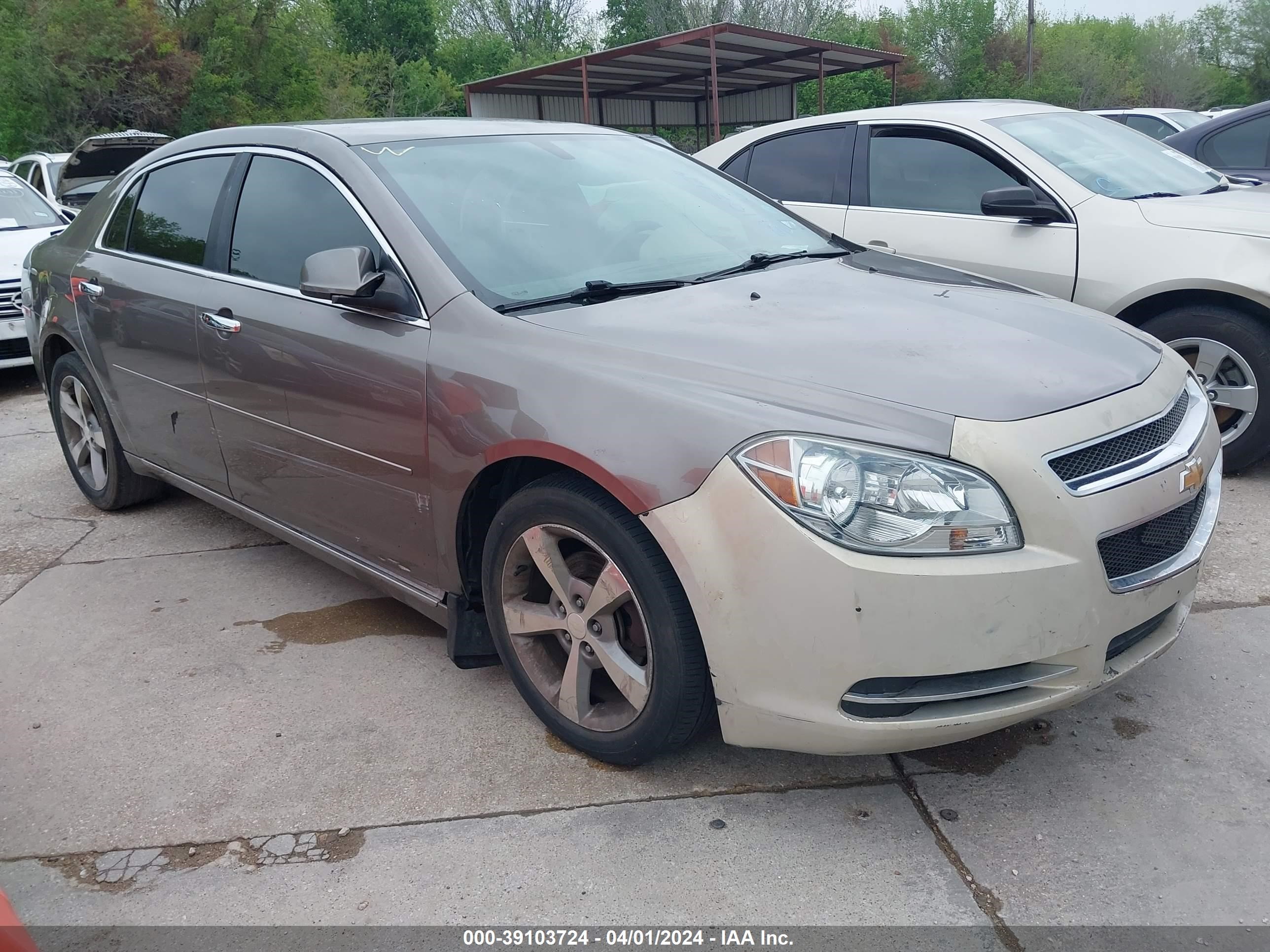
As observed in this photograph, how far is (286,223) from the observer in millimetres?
3527

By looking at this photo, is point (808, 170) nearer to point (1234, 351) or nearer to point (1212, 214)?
point (1212, 214)

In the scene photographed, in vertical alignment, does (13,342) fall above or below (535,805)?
above

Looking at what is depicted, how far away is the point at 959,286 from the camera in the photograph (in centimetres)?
323

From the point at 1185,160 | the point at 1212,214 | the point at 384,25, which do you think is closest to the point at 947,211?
the point at 1212,214

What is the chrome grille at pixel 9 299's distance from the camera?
809 centimetres

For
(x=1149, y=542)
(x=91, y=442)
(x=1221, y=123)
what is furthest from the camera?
(x=1221, y=123)

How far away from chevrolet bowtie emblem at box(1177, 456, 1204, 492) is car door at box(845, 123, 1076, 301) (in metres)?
2.20

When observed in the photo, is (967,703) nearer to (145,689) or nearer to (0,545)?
(145,689)

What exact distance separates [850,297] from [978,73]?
5579 centimetres

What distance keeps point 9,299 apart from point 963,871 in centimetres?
826

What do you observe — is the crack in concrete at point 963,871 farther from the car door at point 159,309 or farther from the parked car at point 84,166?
the parked car at point 84,166

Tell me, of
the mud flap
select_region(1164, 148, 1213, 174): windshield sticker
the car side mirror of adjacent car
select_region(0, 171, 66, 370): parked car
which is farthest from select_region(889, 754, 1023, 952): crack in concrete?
select_region(0, 171, 66, 370): parked car

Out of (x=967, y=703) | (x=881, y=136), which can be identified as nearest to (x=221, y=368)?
(x=967, y=703)

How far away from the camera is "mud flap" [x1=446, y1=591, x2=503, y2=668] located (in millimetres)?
3094
